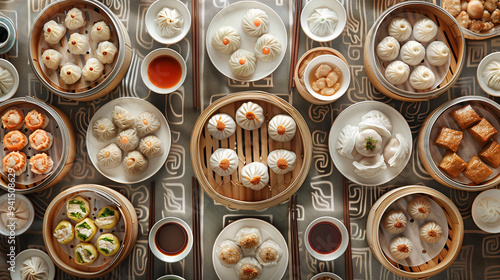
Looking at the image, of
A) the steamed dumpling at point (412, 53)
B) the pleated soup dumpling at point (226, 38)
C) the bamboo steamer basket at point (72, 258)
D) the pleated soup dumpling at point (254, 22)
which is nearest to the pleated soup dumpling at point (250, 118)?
the pleated soup dumpling at point (226, 38)

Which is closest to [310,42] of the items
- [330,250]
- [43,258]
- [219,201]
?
[219,201]

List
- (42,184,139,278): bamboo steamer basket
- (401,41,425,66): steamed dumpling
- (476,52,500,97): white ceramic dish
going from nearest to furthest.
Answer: (42,184,139,278): bamboo steamer basket < (401,41,425,66): steamed dumpling < (476,52,500,97): white ceramic dish

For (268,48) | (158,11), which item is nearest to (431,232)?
(268,48)

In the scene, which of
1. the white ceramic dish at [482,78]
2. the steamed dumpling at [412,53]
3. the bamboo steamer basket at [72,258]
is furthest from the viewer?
the white ceramic dish at [482,78]

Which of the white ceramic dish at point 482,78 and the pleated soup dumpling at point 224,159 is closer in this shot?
the pleated soup dumpling at point 224,159

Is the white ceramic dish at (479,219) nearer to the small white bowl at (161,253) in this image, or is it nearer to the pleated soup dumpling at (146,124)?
the small white bowl at (161,253)

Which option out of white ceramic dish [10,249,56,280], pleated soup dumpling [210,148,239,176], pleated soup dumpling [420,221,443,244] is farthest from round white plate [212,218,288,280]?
white ceramic dish [10,249,56,280]

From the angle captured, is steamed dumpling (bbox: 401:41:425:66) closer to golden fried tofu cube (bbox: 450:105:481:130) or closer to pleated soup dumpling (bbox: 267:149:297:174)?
golden fried tofu cube (bbox: 450:105:481:130)

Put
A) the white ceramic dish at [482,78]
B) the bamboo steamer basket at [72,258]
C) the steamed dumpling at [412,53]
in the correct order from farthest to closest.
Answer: the white ceramic dish at [482,78], the steamed dumpling at [412,53], the bamboo steamer basket at [72,258]
